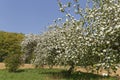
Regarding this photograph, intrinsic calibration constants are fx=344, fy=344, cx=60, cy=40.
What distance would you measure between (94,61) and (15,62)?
36170 millimetres

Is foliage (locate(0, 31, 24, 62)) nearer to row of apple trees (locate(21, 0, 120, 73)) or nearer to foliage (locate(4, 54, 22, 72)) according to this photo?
foliage (locate(4, 54, 22, 72))

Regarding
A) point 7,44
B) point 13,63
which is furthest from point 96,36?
point 7,44

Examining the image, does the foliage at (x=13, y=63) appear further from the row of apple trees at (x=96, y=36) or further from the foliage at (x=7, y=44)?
the foliage at (x=7, y=44)

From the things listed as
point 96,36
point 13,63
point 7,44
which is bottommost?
point 96,36

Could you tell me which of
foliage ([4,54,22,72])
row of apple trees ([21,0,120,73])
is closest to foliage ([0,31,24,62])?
foliage ([4,54,22,72])

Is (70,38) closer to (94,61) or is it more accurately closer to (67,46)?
(67,46)

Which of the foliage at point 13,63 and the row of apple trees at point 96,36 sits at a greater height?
the foliage at point 13,63

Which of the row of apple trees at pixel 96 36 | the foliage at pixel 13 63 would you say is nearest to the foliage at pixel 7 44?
the foliage at pixel 13 63

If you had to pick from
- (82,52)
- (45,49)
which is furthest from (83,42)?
(45,49)

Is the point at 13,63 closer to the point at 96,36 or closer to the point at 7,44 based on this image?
the point at 96,36

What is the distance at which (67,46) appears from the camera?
51.6 ft

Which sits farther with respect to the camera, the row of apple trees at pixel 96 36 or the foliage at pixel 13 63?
the foliage at pixel 13 63

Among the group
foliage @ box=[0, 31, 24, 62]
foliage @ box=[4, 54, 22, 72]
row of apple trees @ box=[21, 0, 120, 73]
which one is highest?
foliage @ box=[0, 31, 24, 62]

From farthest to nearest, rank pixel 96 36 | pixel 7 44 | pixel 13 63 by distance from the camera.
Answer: pixel 7 44 → pixel 13 63 → pixel 96 36
